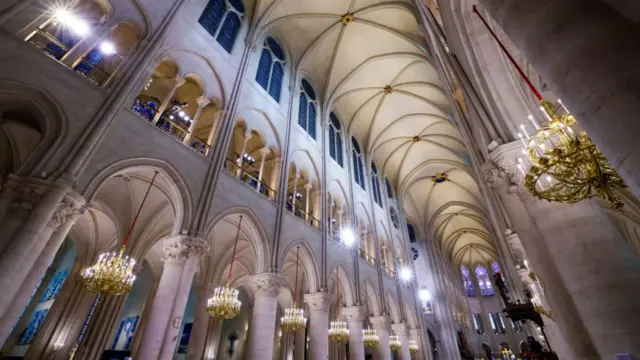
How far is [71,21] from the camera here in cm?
616

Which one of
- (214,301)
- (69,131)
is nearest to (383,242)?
(214,301)

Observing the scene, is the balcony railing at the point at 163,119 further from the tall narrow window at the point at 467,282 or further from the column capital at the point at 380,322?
the tall narrow window at the point at 467,282

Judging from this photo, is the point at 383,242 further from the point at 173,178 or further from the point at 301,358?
the point at 173,178

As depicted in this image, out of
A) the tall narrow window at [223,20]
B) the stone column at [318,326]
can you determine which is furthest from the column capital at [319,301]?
the tall narrow window at [223,20]

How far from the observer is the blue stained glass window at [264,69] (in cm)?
1252

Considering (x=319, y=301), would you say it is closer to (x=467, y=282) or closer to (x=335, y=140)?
(x=335, y=140)

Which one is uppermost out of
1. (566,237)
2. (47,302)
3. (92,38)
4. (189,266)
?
(92,38)

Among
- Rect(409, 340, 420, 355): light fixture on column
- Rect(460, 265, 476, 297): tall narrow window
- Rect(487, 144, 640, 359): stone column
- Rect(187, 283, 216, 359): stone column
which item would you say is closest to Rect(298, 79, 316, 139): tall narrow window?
Rect(187, 283, 216, 359): stone column

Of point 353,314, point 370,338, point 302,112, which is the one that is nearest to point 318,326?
point 353,314

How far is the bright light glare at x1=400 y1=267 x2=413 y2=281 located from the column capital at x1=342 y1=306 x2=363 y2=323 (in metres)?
7.63

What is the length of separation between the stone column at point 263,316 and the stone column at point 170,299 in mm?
2444

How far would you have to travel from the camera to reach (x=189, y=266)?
6602mm

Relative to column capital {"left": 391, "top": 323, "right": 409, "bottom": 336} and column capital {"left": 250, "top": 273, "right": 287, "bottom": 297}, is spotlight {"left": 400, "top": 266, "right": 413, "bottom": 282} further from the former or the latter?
column capital {"left": 250, "top": 273, "right": 287, "bottom": 297}

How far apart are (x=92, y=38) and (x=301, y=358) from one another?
49.3 ft
